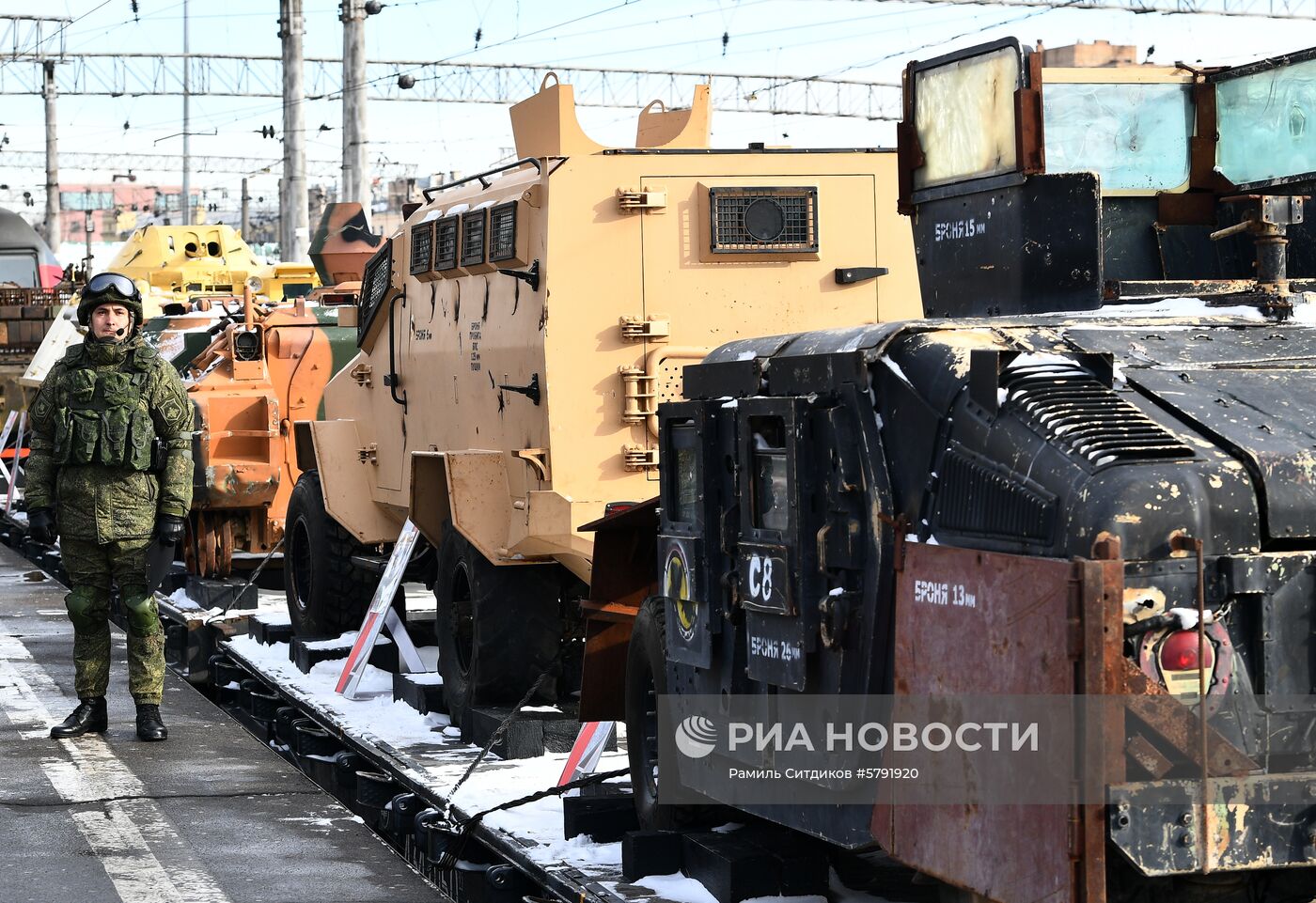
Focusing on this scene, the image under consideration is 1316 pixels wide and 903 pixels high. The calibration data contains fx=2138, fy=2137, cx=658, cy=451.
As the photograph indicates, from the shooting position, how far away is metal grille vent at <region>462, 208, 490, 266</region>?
380 inches

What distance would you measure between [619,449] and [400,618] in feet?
9.25

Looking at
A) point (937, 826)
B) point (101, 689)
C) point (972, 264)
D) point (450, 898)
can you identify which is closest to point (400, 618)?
point (101, 689)

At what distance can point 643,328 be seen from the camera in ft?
29.9

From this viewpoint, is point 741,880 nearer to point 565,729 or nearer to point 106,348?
point 565,729

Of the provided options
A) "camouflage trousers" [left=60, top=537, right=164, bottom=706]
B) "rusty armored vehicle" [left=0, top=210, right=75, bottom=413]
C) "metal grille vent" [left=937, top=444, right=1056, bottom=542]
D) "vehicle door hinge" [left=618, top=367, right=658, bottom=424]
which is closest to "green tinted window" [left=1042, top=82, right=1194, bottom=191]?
"vehicle door hinge" [left=618, top=367, right=658, bottom=424]

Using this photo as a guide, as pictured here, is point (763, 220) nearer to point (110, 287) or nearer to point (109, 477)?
point (110, 287)

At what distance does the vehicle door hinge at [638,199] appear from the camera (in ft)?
30.0

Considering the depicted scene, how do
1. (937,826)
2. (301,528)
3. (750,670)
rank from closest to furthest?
(937,826) < (750,670) < (301,528)

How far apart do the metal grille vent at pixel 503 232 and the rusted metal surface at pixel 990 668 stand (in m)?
4.59

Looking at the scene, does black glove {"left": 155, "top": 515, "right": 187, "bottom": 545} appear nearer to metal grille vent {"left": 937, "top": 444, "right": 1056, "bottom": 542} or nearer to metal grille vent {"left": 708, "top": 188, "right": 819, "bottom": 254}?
metal grille vent {"left": 708, "top": 188, "right": 819, "bottom": 254}

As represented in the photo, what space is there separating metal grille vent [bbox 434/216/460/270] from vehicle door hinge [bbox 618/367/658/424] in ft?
4.71

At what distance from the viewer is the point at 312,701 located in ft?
34.4

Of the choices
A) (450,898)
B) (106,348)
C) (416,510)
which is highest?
(106,348)

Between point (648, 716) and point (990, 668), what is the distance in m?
2.46
